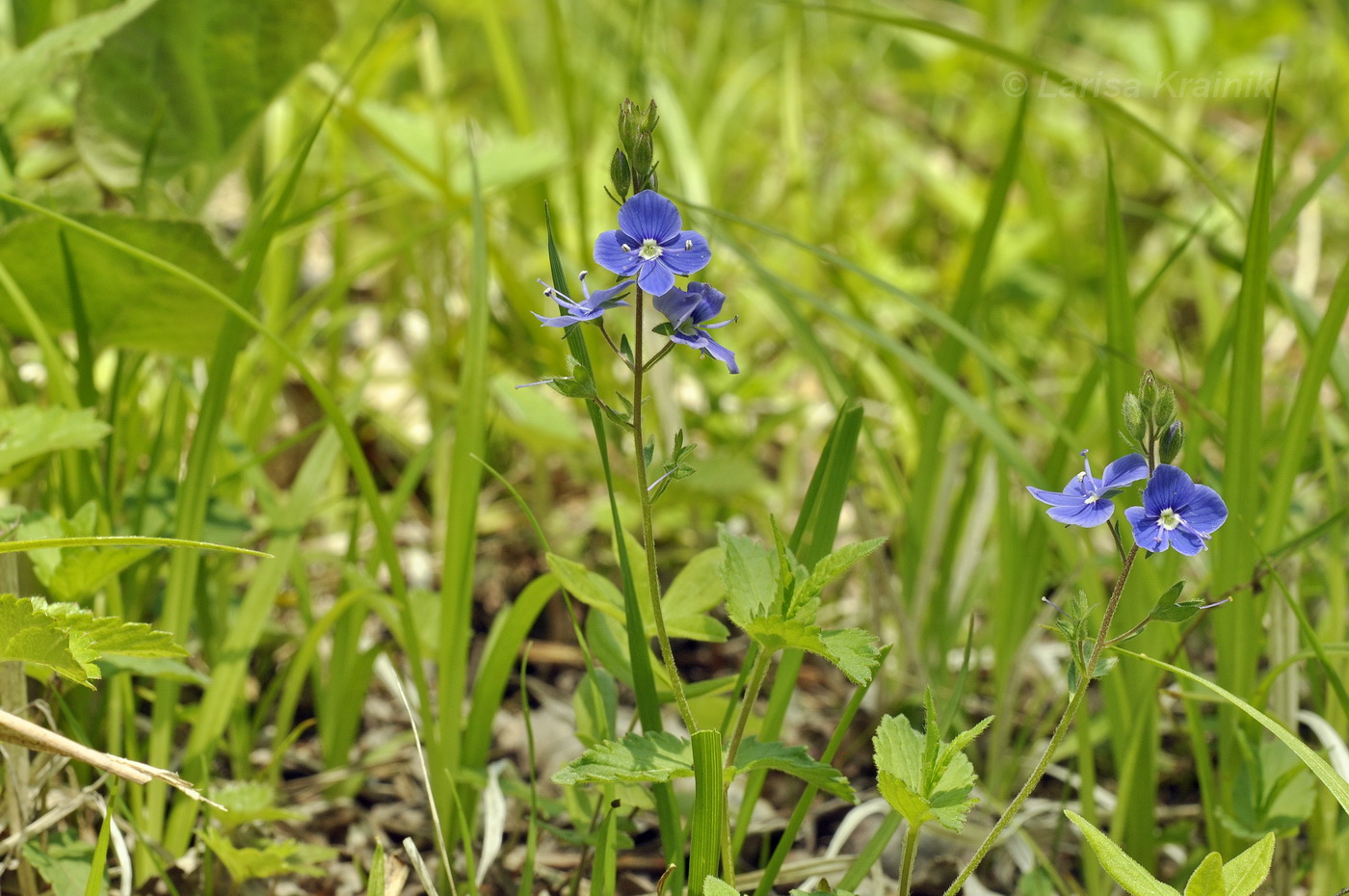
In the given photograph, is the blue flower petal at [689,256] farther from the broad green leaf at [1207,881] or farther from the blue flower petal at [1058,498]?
the broad green leaf at [1207,881]

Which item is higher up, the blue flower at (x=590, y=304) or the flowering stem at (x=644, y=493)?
the blue flower at (x=590, y=304)

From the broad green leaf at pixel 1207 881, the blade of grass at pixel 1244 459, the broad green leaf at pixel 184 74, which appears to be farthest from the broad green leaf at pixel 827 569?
the broad green leaf at pixel 184 74

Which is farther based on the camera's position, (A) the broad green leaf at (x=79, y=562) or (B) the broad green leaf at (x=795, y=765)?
(A) the broad green leaf at (x=79, y=562)

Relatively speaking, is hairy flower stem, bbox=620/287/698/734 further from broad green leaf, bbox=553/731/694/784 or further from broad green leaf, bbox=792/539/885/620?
broad green leaf, bbox=792/539/885/620

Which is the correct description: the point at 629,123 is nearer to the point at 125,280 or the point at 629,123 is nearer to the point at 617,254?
the point at 617,254

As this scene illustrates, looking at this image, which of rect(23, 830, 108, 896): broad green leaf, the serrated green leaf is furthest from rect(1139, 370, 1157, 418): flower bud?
rect(23, 830, 108, 896): broad green leaf

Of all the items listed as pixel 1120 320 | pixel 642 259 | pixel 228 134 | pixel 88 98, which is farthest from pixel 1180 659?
pixel 88 98
